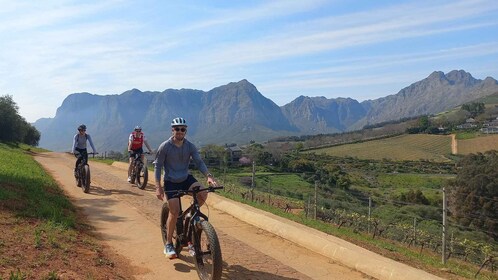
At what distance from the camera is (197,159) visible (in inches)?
243

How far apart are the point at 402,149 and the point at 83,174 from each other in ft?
347

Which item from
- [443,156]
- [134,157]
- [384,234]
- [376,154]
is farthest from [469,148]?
[134,157]

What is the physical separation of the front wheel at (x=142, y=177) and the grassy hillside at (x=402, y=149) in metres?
91.1

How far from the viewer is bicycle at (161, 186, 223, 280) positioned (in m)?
5.06

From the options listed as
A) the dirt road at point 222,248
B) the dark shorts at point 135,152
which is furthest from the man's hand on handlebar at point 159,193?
the dark shorts at point 135,152

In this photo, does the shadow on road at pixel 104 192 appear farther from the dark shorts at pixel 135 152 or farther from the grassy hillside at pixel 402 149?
the grassy hillside at pixel 402 149

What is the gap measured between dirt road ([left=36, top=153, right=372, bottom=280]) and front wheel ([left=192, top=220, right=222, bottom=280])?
0.79ft

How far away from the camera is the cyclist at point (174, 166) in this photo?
19.7 ft

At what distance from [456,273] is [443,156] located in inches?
3860

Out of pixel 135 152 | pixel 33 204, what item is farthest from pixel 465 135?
pixel 33 204

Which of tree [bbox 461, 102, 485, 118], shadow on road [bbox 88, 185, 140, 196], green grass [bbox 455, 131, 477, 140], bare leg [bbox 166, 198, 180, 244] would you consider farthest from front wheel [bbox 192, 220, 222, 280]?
tree [bbox 461, 102, 485, 118]

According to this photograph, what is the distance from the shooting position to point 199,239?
5.57 metres

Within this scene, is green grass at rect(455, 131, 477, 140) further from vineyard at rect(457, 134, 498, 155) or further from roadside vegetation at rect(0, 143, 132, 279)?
roadside vegetation at rect(0, 143, 132, 279)

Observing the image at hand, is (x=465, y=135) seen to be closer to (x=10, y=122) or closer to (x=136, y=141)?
(x=10, y=122)
